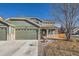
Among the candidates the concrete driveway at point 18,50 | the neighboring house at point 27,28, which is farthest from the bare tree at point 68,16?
the concrete driveway at point 18,50

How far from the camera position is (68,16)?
23.2m

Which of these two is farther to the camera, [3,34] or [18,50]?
[3,34]

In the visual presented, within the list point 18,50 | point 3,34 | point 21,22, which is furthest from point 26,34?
point 18,50

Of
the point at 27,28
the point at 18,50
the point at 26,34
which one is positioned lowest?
the point at 18,50

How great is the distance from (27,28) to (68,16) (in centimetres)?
571

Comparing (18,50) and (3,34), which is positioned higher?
(3,34)

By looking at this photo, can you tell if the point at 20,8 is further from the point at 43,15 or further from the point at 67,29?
the point at 67,29

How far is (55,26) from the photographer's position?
25.9 meters

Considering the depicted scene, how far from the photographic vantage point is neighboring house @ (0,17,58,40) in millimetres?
24203

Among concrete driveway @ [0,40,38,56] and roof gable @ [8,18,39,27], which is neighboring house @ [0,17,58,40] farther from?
concrete driveway @ [0,40,38,56]

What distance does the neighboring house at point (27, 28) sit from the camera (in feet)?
79.4

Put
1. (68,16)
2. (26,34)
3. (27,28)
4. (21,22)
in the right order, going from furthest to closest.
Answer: (21,22), (27,28), (26,34), (68,16)

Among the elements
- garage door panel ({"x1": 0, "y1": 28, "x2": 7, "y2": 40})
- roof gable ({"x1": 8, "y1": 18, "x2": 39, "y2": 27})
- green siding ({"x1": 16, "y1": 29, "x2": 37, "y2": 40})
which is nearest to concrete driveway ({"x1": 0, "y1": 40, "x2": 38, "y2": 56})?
garage door panel ({"x1": 0, "y1": 28, "x2": 7, "y2": 40})

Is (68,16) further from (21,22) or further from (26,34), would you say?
(21,22)
